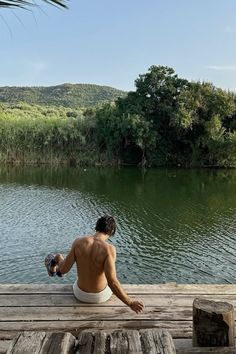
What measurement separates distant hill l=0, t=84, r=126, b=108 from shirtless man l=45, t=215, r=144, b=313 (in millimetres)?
78884

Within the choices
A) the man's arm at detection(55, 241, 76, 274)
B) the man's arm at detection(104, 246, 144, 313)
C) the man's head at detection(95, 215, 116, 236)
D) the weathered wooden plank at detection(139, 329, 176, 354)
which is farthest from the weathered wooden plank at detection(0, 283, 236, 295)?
the weathered wooden plank at detection(139, 329, 176, 354)

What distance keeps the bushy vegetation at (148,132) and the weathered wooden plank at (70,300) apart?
26204mm

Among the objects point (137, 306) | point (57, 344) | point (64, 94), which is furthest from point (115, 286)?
point (64, 94)

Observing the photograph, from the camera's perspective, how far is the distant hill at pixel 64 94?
8375cm

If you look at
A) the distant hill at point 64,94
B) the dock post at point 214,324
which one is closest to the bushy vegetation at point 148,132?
the dock post at point 214,324

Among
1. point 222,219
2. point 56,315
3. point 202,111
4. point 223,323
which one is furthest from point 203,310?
point 202,111

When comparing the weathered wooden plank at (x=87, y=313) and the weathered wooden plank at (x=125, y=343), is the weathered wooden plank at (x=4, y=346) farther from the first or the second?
the weathered wooden plank at (x=125, y=343)

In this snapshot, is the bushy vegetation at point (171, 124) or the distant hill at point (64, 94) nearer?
the bushy vegetation at point (171, 124)

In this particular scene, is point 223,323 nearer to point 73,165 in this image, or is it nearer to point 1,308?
point 1,308

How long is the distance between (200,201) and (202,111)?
14658 millimetres

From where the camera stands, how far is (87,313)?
147 inches

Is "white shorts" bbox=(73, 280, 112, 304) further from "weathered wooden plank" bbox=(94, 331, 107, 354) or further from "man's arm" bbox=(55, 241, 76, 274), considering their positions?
"weathered wooden plank" bbox=(94, 331, 107, 354)

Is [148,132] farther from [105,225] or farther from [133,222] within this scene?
[105,225]

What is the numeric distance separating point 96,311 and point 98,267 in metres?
0.37
